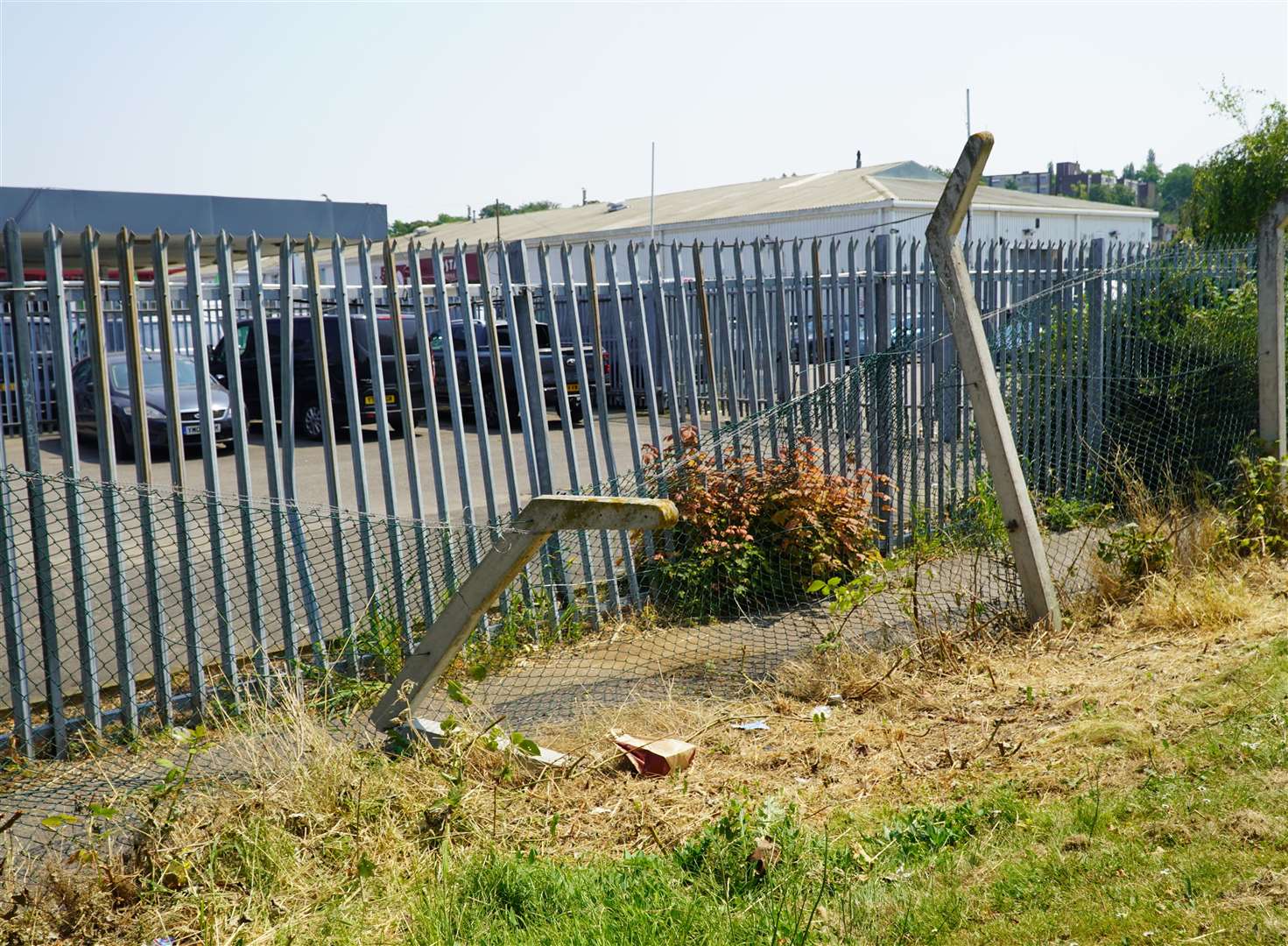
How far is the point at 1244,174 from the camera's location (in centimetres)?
2425

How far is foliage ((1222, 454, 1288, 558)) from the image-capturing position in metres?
7.35

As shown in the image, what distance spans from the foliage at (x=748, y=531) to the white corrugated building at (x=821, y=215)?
18.8 meters

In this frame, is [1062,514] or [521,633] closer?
[521,633]

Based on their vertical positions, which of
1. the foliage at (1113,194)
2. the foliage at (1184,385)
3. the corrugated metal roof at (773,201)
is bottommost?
the foliage at (1184,385)

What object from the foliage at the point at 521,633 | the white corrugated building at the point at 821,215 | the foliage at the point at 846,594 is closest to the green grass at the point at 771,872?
the foliage at the point at 846,594

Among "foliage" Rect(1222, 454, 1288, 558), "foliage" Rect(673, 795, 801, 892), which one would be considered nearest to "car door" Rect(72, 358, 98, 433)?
"foliage" Rect(673, 795, 801, 892)

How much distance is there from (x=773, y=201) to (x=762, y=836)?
30220 mm

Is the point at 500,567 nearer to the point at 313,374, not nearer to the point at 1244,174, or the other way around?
the point at 313,374

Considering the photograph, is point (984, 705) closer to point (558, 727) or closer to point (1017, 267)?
point (558, 727)

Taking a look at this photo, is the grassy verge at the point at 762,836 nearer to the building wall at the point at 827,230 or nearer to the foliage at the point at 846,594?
the foliage at the point at 846,594

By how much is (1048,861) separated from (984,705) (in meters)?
1.60

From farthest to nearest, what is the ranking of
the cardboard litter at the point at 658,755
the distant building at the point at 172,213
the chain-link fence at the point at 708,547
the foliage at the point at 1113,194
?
the foliage at the point at 1113,194 → the distant building at the point at 172,213 → the chain-link fence at the point at 708,547 → the cardboard litter at the point at 658,755

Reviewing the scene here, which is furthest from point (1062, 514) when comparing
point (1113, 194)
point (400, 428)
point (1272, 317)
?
point (1113, 194)

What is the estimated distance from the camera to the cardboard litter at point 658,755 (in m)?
4.44
